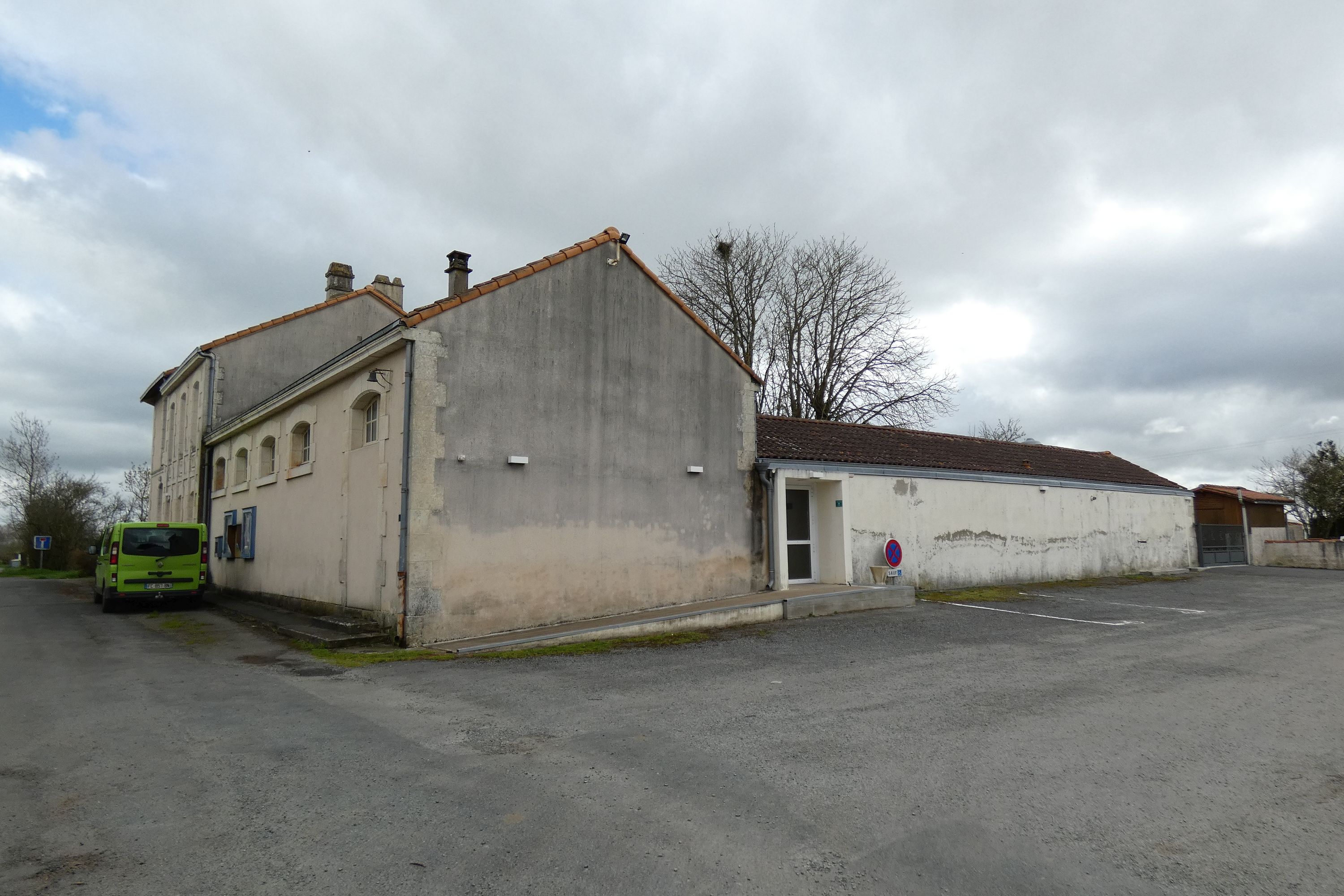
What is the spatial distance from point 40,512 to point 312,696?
41430mm

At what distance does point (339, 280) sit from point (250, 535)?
1074 centimetres

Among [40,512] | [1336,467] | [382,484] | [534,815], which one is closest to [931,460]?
[382,484]

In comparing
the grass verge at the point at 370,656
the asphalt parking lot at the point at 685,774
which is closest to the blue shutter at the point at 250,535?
the asphalt parking lot at the point at 685,774

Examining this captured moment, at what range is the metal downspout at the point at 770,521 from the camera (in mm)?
15242

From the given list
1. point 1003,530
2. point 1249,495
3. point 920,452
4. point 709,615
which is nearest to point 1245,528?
point 1249,495

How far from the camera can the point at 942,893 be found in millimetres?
3400

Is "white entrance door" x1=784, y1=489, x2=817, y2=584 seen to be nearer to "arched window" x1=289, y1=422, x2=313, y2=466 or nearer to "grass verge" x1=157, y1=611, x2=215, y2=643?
"arched window" x1=289, y1=422, x2=313, y2=466

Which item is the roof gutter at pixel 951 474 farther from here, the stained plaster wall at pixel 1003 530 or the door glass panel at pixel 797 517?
the door glass panel at pixel 797 517

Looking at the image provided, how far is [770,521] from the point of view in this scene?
15344 mm

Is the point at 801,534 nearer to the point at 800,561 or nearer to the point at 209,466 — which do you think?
the point at 800,561

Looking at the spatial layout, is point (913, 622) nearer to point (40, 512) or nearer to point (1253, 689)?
point (1253, 689)

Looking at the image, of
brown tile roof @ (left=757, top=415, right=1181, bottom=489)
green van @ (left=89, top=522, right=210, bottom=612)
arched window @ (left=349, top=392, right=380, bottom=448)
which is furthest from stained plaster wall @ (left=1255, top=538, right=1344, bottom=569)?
green van @ (left=89, top=522, right=210, bottom=612)

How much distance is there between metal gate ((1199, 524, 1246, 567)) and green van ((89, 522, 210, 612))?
1124 inches

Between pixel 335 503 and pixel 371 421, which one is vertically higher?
pixel 371 421
